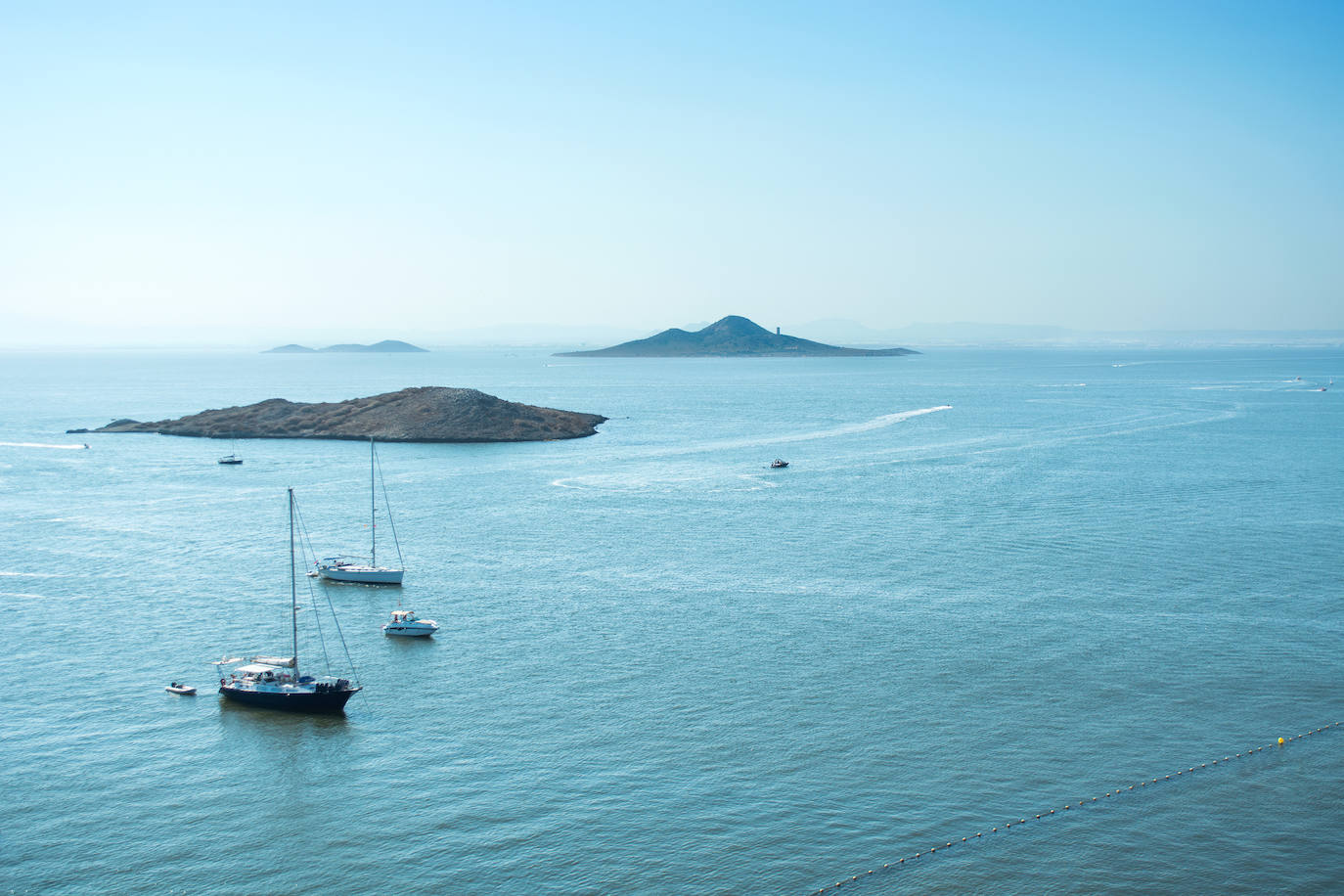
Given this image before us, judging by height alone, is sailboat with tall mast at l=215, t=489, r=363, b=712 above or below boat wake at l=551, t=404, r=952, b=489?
below

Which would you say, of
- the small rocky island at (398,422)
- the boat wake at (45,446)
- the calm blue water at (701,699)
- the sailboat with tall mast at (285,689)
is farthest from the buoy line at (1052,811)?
the boat wake at (45,446)

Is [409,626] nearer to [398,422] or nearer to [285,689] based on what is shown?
[285,689]

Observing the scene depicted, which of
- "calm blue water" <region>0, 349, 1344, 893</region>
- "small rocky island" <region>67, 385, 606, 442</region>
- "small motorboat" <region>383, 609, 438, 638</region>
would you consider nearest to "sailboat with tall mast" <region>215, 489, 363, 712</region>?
"calm blue water" <region>0, 349, 1344, 893</region>

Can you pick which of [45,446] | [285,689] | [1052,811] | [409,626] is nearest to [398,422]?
[45,446]

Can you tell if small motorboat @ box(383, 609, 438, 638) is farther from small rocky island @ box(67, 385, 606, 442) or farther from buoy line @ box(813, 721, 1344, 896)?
small rocky island @ box(67, 385, 606, 442)

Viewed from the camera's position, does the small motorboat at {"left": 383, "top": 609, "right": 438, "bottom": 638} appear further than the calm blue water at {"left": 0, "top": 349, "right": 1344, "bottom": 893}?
Yes

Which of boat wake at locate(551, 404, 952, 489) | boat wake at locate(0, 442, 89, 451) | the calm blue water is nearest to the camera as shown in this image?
the calm blue water

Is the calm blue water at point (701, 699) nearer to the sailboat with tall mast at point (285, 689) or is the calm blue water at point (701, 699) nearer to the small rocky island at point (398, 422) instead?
the sailboat with tall mast at point (285, 689)
